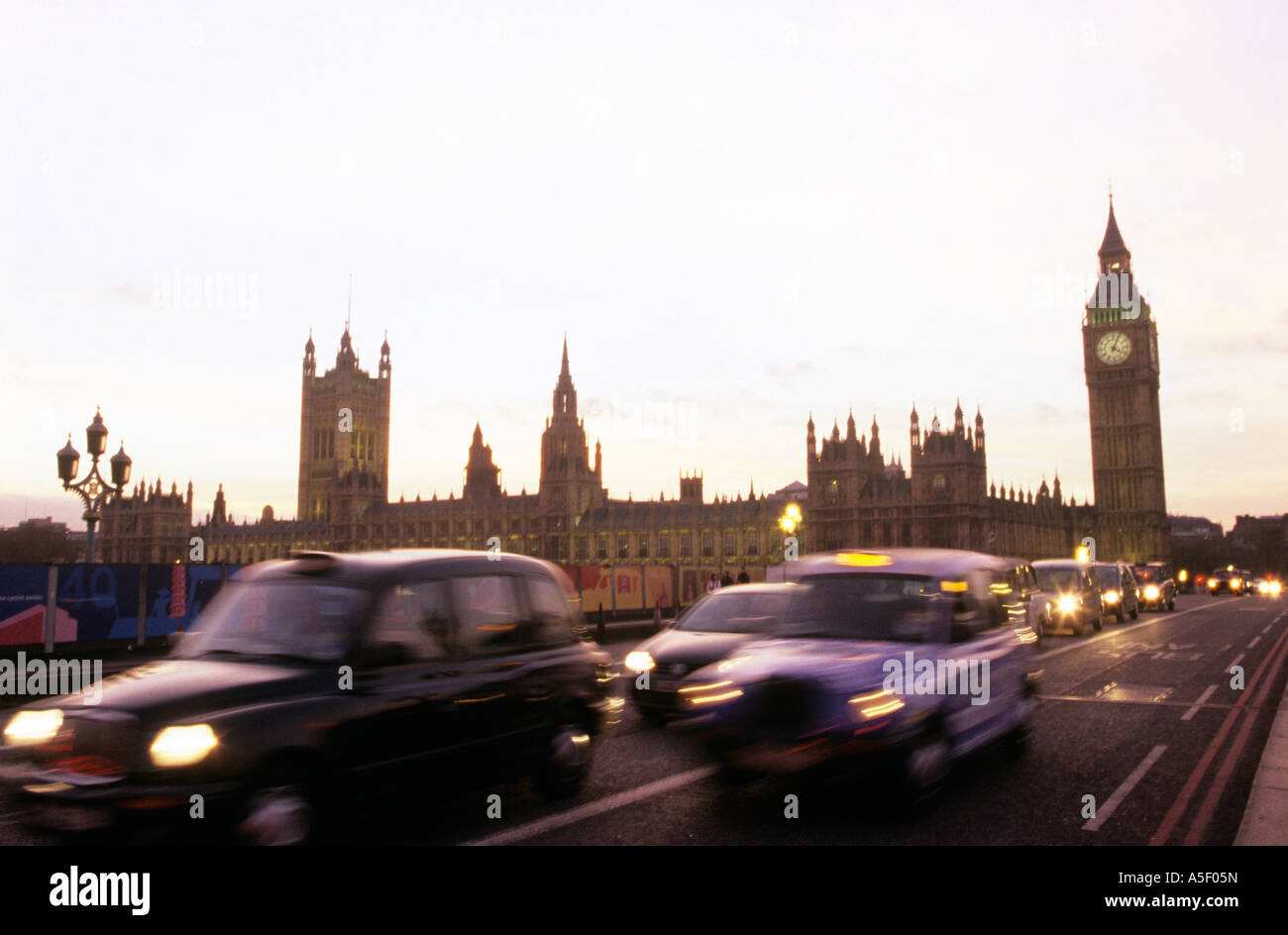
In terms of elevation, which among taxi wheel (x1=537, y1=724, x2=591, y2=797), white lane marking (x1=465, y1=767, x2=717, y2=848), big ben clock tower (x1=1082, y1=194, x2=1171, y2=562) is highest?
big ben clock tower (x1=1082, y1=194, x2=1171, y2=562)

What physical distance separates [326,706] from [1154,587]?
38525 mm

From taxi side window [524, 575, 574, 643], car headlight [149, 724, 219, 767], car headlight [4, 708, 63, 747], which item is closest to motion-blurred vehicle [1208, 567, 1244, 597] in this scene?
taxi side window [524, 575, 574, 643]

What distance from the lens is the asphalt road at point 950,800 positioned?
603 cm

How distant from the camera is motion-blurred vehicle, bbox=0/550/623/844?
467 centimetres

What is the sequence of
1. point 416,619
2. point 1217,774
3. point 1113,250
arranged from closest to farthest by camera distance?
point 416,619, point 1217,774, point 1113,250

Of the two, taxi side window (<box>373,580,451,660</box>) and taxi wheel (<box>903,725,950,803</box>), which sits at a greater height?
taxi side window (<box>373,580,451,660</box>)

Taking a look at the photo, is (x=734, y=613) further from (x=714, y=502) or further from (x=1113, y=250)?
(x=1113, y=250)

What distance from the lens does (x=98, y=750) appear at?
4688 millimetres

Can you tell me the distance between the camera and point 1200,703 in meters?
12.1

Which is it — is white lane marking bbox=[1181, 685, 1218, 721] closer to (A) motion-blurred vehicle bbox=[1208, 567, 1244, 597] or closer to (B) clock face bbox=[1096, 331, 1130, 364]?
(A) motion-blurred vehicle bbox=[1208, 567, 1244, 597]

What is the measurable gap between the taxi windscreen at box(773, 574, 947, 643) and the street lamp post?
17.3 m

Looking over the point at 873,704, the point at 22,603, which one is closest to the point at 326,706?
the point at 873,704
